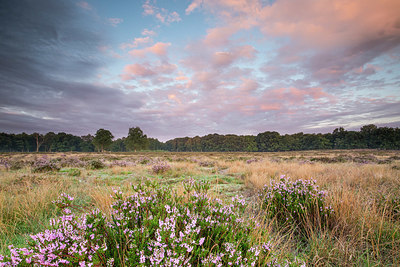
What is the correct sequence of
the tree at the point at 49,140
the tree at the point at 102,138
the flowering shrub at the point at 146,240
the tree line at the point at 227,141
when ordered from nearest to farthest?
1. the flowering shrub at the point at 146,240
2. the tree at the point at 102,138
3. the tree line at the point at 227,141
4. the tree at the point at 49,140

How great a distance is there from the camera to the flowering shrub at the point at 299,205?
349cm

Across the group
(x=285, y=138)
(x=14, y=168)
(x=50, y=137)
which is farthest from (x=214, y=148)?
(x=14, y=168)

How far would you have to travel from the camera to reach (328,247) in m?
2.66

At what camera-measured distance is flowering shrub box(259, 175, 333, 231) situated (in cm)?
349

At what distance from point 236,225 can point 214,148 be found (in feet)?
383

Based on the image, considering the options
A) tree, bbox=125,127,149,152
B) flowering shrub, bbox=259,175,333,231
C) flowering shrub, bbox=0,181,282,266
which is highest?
tree, bbox=125,127,149,152

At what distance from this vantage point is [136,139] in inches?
3027

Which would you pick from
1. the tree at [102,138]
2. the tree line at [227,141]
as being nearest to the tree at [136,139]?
the tree line at [227,141]

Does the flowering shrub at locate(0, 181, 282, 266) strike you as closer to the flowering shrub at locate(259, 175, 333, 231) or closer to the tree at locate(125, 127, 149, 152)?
the flowering shrub at locate(259, 175, 333, 231)

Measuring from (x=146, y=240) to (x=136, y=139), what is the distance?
263 feet

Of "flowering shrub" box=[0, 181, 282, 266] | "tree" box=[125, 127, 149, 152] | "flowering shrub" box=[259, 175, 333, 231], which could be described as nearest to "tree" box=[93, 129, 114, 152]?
"tree" box=[125, 127, 149, 152]

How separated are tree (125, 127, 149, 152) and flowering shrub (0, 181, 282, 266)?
79.2m

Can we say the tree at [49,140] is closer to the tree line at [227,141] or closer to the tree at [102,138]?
the tree line at [227,141]

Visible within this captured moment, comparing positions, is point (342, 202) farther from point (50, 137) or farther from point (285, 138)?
point (50, 137)
